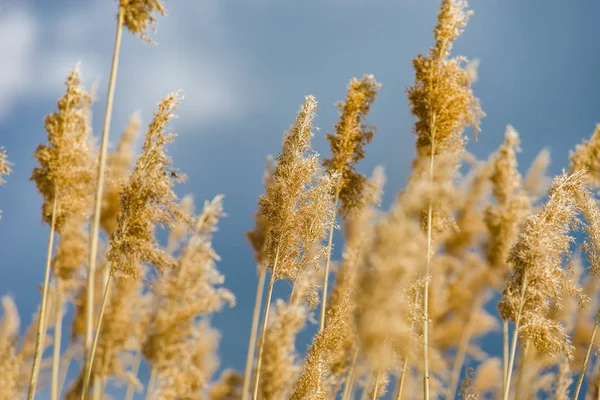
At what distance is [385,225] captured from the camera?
213 centimetres

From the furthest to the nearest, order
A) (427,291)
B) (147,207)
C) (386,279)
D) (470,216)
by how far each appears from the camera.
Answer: (470,216) → (427,291) → (147,207) → (386,279)

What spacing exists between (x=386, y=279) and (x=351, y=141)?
350 centimetres

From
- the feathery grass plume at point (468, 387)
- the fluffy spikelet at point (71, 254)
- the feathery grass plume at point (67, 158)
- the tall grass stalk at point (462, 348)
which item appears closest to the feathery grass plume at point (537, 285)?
the feathery grass plume at point (468, 387)

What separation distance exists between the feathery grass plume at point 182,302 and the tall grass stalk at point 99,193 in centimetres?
220

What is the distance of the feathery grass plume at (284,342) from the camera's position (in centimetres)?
465

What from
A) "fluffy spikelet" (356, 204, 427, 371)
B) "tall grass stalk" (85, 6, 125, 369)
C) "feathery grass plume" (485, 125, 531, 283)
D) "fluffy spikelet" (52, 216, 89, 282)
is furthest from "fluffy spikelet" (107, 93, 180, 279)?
"feathery grass plume" (485, 125, 531, 283)

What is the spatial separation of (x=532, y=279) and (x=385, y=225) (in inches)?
78.7

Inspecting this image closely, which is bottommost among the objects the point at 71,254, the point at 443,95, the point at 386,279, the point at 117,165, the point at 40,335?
the point at 386,279

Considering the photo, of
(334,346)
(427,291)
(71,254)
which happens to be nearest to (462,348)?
(427,291)

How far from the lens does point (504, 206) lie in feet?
21.2

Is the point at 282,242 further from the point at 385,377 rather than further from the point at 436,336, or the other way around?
the point at 436,336

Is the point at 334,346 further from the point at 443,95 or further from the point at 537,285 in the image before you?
the point at 443,95

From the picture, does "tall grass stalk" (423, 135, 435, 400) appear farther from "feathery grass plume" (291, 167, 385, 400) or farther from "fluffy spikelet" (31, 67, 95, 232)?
"fluffy spikelet" (31, 67, 95, 232)

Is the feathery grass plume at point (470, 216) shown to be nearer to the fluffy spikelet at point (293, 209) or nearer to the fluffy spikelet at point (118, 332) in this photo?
the fluffy spikelet at point (293, 209)
